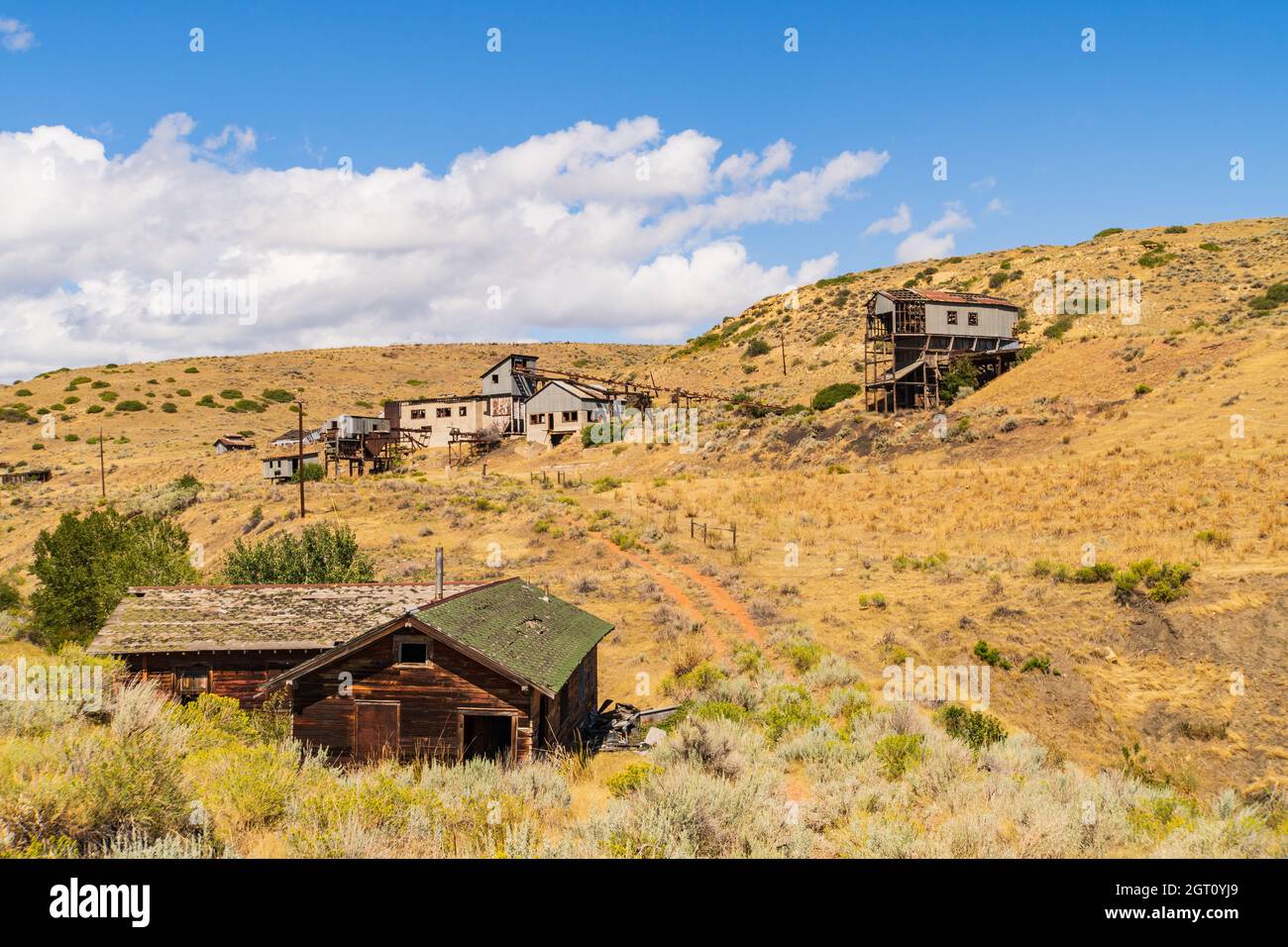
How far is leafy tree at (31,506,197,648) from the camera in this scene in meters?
34.0

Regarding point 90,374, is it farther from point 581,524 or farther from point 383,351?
point 581,524

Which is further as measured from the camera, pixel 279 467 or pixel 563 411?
pixel 563 411

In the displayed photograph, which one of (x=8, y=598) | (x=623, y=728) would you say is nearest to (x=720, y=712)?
(x=623, y=728)

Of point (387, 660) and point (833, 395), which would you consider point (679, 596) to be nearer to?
point (387, 660)

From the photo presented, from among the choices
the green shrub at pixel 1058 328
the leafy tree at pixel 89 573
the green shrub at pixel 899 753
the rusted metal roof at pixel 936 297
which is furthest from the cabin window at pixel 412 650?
the green shrub at pixel 1058 328

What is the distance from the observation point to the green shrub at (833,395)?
70.2 metres

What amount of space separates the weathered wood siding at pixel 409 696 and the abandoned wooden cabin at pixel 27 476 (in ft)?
266

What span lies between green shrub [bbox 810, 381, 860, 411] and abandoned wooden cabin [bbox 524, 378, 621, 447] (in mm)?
19809

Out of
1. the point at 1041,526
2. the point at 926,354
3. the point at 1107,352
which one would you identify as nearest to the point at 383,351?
the point at 926,354

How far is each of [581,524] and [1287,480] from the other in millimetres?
33271

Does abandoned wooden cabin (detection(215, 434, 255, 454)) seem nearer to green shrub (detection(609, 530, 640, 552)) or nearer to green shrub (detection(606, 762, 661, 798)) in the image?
green shrub (detection(609, 530, 640, 552))

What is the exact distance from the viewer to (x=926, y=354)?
6328 centimetres

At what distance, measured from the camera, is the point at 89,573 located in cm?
3541

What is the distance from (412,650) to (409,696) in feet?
3.34
